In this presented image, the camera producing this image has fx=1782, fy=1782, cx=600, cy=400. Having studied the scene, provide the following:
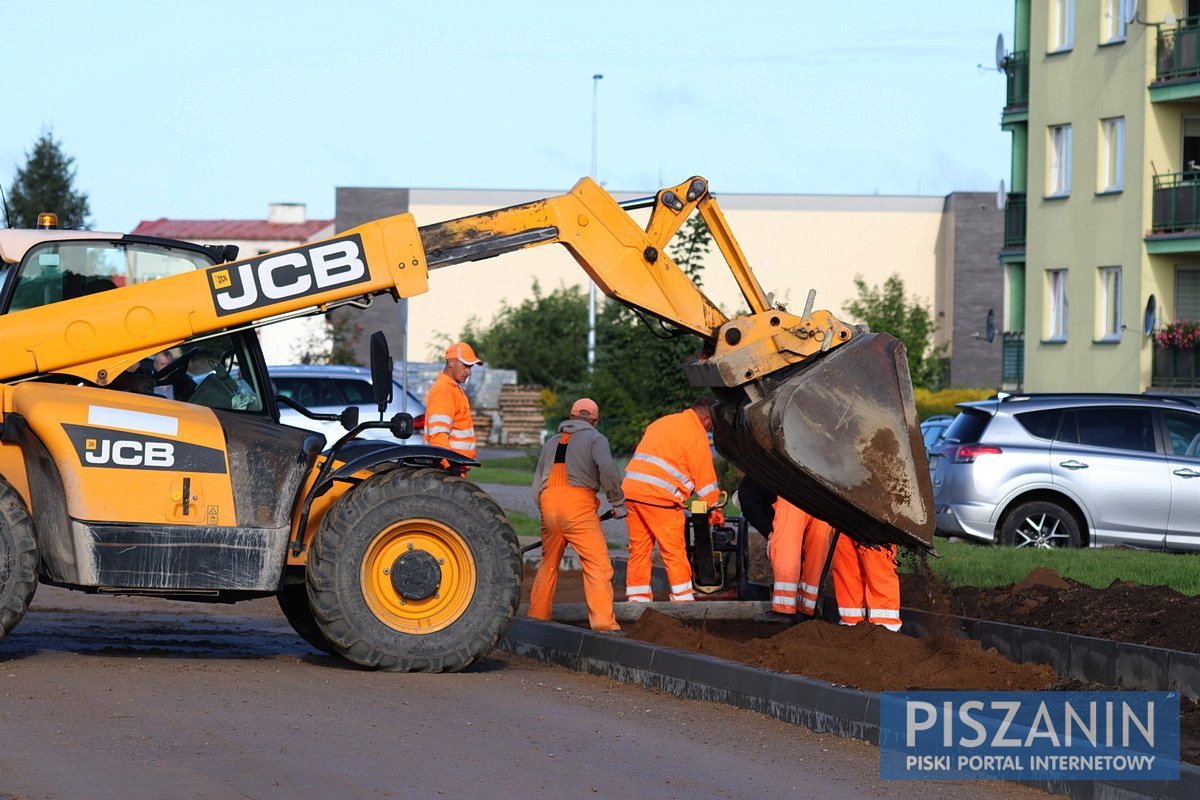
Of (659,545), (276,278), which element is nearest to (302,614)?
(276,278)

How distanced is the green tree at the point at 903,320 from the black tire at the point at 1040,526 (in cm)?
4058

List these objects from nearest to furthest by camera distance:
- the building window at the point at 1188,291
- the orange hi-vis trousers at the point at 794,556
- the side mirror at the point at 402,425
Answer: the side mirror at the point at 402,425
the orange hi-vis trousers at the point at 794,556
the building window at the point at 1188,291

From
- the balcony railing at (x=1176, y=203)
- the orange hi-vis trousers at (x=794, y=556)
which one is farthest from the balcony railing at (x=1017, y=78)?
the orange hi-vis trousers at (x=794, y=556)

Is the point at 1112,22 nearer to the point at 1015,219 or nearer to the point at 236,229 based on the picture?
the point at 1015,219

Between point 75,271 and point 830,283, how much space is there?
185 feet

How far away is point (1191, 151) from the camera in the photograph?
36.2 m

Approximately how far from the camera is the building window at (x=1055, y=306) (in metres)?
38.9

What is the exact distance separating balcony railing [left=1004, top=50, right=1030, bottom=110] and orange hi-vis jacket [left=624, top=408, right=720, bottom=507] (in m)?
30.0

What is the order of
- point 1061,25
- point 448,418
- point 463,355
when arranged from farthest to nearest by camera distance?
point 1061,25 < point 463,355 < point 448,418

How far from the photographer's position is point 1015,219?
4166 cm

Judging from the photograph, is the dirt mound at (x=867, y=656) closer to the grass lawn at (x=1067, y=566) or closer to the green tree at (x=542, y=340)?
the grass lawn at (x=1067, y=566)

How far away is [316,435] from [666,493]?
3.38m

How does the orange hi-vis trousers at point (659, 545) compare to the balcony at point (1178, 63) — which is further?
the balcony at point (1178, 63)

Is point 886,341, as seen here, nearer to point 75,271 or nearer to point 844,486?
point 844,486
